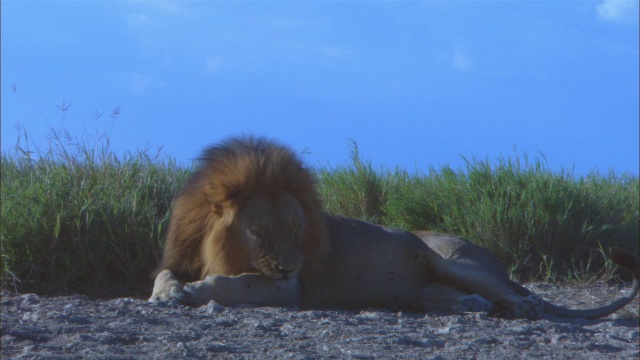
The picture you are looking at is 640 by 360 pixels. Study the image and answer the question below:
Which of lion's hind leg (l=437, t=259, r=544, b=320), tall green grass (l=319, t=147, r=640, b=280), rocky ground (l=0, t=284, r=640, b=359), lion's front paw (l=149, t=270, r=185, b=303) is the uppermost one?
tall green grass (l=319, t=147, r=640, b=280)

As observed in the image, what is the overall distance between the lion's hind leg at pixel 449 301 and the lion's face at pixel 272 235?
90cm

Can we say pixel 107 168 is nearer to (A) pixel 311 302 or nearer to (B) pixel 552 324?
(A) pixel 311 302

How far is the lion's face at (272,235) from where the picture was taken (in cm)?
430

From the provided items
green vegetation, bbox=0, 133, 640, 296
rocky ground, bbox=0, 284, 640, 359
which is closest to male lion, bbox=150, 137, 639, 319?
rocky ground, bbox=0, 284, 640, 359

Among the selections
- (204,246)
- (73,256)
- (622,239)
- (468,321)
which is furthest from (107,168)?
(622,239)

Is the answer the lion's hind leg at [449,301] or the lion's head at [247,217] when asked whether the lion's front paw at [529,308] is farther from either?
the lion's head at [247,217]

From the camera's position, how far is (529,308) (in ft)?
15.1

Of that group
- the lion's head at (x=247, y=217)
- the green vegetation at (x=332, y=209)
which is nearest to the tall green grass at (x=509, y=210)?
the green vegetation at (x=332, y=209)

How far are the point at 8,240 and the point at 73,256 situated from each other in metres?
0.41

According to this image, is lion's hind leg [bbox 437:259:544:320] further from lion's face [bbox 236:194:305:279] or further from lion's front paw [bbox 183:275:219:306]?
lion's front paw [bbox 183:275:219:306]

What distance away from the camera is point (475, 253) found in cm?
503

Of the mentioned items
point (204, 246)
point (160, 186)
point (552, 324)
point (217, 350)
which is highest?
point (160, 186)

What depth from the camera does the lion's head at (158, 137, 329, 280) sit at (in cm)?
434

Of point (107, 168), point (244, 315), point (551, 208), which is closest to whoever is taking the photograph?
point (244, 315)
